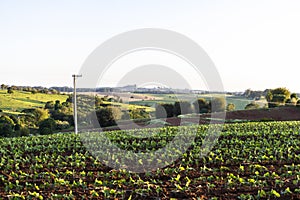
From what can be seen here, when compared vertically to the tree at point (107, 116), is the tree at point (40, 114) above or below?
below

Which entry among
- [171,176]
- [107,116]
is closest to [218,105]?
[107,116]

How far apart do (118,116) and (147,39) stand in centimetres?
1976

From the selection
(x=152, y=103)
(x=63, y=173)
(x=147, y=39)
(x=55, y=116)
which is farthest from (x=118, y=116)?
(x=63, y=173)

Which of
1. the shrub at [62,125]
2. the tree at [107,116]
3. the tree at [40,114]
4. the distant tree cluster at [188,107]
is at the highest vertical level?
the distant tree cluster at [188,107]

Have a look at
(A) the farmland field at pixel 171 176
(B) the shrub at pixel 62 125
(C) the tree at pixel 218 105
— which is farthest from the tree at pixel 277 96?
(A) the farmland field at pixel 171 176

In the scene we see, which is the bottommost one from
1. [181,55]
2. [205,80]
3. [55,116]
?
[55,116]

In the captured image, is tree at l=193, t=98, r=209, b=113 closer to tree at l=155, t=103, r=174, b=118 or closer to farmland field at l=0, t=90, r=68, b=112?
tree at l=155, t=103, r=174, b=118

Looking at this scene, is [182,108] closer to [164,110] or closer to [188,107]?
[188,107]

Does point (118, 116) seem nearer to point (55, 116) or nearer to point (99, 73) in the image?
point (55, 116)

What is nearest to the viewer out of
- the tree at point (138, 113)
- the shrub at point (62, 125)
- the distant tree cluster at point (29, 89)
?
the tree at point (138, 113)

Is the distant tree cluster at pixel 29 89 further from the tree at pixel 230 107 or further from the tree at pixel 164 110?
the tree at pixel 164 110

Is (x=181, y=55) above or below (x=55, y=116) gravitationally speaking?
above

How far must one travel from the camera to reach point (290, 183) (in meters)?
8.23

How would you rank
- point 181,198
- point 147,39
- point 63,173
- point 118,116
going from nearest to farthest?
point 181,198 → point 63,173 → point 147,39 → point 118,116
